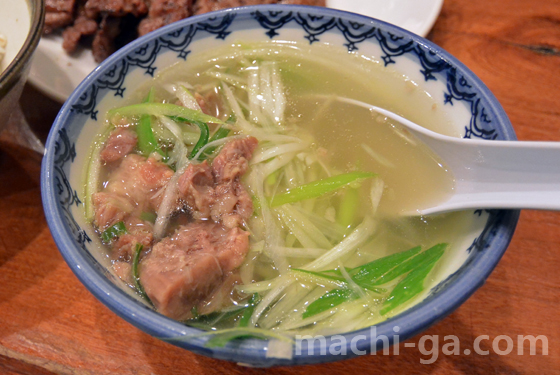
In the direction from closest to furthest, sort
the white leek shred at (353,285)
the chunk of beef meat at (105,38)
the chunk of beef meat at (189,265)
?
the chunk of beef meat at (189,265)
the white leek shred at (353,285)
the chunk of beef meat at (105,38)

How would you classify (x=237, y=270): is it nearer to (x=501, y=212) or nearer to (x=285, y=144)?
(x=285, y=144)

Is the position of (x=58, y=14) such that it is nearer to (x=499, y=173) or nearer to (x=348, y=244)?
(x=348, y=244)

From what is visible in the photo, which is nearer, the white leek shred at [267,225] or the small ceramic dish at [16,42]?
the white leek shred at [267,225]

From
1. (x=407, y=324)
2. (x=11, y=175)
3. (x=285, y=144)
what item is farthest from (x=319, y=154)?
(x=11, y=175)

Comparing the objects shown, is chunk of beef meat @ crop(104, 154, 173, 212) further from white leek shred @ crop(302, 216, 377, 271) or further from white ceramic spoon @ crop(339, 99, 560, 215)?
white ceramic spoon @ crop(339, 99, 560, 215)

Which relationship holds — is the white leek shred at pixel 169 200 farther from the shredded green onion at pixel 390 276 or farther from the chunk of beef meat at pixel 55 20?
the chunk of beef meat at pixel 55 20

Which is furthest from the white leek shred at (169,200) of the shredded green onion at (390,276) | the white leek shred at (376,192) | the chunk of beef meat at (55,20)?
the chunk of beef meat at (55,20)

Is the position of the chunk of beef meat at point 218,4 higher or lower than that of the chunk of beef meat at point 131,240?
higher
